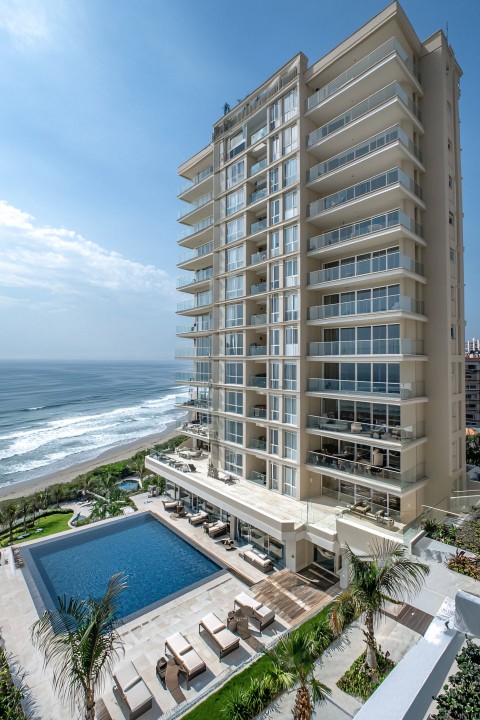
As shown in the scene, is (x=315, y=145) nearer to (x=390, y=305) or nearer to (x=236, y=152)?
(x=236, y=152)

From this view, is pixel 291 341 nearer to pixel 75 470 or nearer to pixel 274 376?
pixel 274 376

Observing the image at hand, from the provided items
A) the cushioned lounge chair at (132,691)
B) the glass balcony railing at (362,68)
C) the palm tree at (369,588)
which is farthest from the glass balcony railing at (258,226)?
the cushioned lounge chair at (132,691)

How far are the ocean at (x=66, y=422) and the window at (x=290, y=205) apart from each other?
40810 mm

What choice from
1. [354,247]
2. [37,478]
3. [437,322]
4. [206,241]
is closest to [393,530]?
[437,322]

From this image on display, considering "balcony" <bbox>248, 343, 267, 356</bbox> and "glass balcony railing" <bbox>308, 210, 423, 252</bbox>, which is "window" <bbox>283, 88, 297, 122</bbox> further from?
"balcony" <bbox>248, 343, 267, 356</bbox>

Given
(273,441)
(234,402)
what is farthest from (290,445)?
(234,402)

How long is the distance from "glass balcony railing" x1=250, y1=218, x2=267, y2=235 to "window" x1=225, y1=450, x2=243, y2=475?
48.9 feet

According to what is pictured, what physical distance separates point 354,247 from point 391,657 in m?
17.1

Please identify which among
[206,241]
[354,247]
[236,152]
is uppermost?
[236,152]

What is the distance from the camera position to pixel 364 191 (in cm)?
1806

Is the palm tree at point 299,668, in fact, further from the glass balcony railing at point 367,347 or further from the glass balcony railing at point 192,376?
the glass balcony railing at point 192,376

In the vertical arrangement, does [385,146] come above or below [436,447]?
above

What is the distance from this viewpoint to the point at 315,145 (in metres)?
19.8

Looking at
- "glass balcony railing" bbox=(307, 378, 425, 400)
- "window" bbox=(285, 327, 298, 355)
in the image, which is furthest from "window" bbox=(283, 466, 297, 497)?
"window" bbox=(285, 327, 298, 355)
